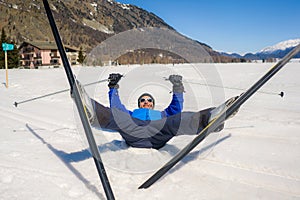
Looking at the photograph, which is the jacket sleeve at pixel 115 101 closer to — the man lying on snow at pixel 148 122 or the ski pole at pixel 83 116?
the man lying on snow at pixel 148 122

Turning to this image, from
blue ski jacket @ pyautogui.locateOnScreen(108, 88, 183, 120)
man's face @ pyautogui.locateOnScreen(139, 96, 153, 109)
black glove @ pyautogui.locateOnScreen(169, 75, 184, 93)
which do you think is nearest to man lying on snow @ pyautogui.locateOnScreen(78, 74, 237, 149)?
blue ski jacket @ pyautogui.locateOnScreen(108, 88, 183, 120)

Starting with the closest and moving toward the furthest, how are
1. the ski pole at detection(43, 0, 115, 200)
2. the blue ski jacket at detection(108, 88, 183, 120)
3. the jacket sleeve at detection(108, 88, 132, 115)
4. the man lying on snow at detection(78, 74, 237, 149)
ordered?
the ski pole at detection(43, 0, 115, 200) < the man lying on snow at detection(78, 74, 237, 149) < the blue ski jacket at detection(108, 88, 183, 120) < the jacket sleeve at detection(108, 88, 132, 115)

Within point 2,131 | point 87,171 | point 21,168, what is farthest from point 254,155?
point 2,131

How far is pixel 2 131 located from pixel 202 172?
3.09 metres

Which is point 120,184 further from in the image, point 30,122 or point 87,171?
point 30,122

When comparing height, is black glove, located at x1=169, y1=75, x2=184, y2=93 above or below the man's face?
above

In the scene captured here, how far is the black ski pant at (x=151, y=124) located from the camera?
8.42ft

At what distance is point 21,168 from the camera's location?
2.52 m

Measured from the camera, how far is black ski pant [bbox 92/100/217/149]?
8.42 feet

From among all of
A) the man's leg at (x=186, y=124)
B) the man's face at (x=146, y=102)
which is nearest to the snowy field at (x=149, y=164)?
the man's leg at (x=186, y=124)

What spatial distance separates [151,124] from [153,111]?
23 centimetres

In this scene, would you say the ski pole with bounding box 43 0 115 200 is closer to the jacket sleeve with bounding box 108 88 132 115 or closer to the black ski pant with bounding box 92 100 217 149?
the black ski pant with bounding box 92 100 217 149

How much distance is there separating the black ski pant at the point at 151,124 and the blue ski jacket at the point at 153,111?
10cm

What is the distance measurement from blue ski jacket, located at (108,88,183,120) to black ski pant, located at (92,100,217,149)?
0.32 ft
